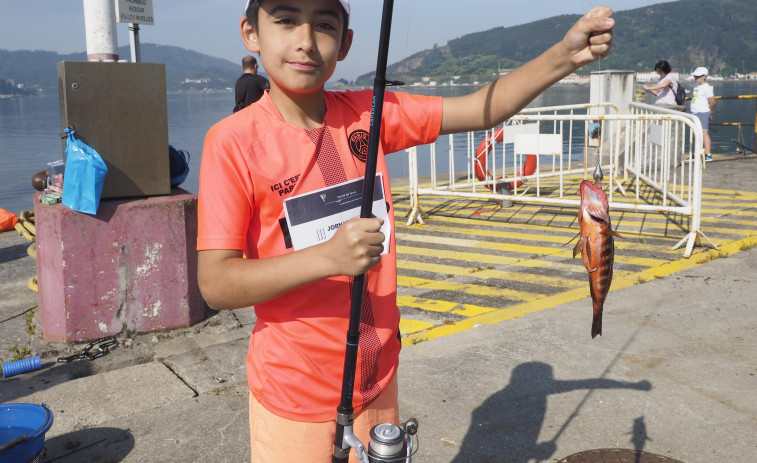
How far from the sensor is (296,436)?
193 cm

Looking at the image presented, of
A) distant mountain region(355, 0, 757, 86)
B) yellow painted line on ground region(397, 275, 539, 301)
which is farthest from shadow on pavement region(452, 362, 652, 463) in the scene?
distant mountain region(355, 0, 757, 86)

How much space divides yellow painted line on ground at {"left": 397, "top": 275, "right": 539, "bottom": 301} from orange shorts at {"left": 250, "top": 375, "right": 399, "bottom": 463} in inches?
172

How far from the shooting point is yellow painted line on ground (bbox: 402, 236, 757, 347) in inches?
212

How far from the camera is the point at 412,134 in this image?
2.24 m

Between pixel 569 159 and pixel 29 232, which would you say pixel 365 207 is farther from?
pixel 569 159

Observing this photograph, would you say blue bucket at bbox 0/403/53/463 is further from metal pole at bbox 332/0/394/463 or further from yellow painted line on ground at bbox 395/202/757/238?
yellow painted line on ground at bbox 395/202/757/238

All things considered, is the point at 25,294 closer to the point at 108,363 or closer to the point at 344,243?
the point at 108,363

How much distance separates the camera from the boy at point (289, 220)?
1774mm

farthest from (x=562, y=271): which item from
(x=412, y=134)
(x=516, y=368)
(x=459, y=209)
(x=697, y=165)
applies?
(x=412, y=134)

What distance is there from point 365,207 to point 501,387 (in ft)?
9.66

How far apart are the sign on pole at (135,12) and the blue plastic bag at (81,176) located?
1.36 meters

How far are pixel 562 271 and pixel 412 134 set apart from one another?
5.12m

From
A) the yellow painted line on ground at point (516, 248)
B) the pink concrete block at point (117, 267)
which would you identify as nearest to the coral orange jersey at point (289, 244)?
the pink concrete block at point (117, 267)

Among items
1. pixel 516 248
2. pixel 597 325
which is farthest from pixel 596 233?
pixel 516 248
